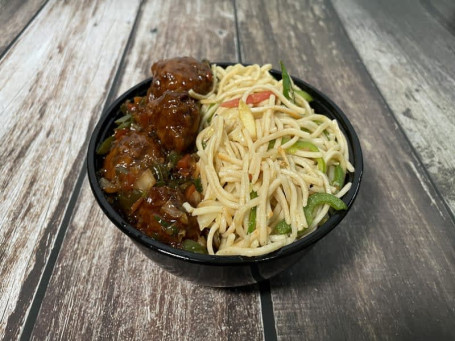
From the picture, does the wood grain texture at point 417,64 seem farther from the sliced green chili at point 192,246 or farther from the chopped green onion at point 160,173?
the chopped green onion at point 160,173

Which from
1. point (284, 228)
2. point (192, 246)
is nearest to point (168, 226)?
point (192, 246)

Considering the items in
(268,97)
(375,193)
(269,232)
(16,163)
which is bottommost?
(16,163)

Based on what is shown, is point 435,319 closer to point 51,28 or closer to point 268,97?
point 268,97

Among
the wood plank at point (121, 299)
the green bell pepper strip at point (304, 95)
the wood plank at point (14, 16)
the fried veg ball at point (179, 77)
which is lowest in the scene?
the wood plank at point (14, 16)

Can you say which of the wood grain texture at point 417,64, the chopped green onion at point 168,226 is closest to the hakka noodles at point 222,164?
the chopped green onion at point 168,226

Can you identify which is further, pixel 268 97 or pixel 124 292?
pixel 268 97

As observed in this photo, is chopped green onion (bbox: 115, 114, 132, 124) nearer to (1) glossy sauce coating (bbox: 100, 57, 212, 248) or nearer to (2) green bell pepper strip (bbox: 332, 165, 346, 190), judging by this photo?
(1) glossy sauce coating (bbox: 100, 57, 212, 248)

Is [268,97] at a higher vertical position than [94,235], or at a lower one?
higher

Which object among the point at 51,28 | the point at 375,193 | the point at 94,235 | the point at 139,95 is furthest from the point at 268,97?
the point at 51,28
